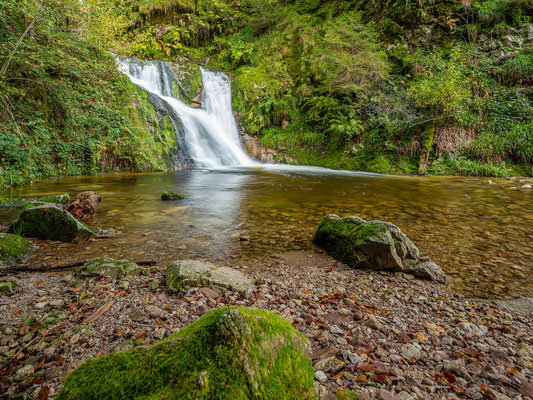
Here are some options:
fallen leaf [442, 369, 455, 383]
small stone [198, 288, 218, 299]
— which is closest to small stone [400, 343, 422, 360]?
fallen leaf [442, 369, 455, 383]

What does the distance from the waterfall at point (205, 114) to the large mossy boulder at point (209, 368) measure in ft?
46.6

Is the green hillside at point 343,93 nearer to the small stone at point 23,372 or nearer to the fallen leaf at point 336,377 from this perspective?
the small stone at point 23,372

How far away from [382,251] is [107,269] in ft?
9.79

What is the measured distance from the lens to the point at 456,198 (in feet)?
24.1

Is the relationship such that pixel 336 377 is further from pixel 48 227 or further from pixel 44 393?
pixel 48 227

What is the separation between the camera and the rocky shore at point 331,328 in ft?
4.46

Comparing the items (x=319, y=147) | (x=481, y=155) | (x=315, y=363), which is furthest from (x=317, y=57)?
(x=315, y=363)

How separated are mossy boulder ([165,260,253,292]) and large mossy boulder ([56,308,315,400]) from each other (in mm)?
1148

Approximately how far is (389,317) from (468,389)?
2.27ft

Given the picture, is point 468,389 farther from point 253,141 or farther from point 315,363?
point 253,141

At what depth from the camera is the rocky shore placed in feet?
4.46

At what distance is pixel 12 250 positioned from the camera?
9.66 feet

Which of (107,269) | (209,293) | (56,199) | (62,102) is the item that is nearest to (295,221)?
(209,293)

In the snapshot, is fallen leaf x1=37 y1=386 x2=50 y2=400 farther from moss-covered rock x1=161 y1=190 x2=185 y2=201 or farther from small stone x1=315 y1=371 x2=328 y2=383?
moss-covered rock x1=161 y1=190 x2=185 y2=201
